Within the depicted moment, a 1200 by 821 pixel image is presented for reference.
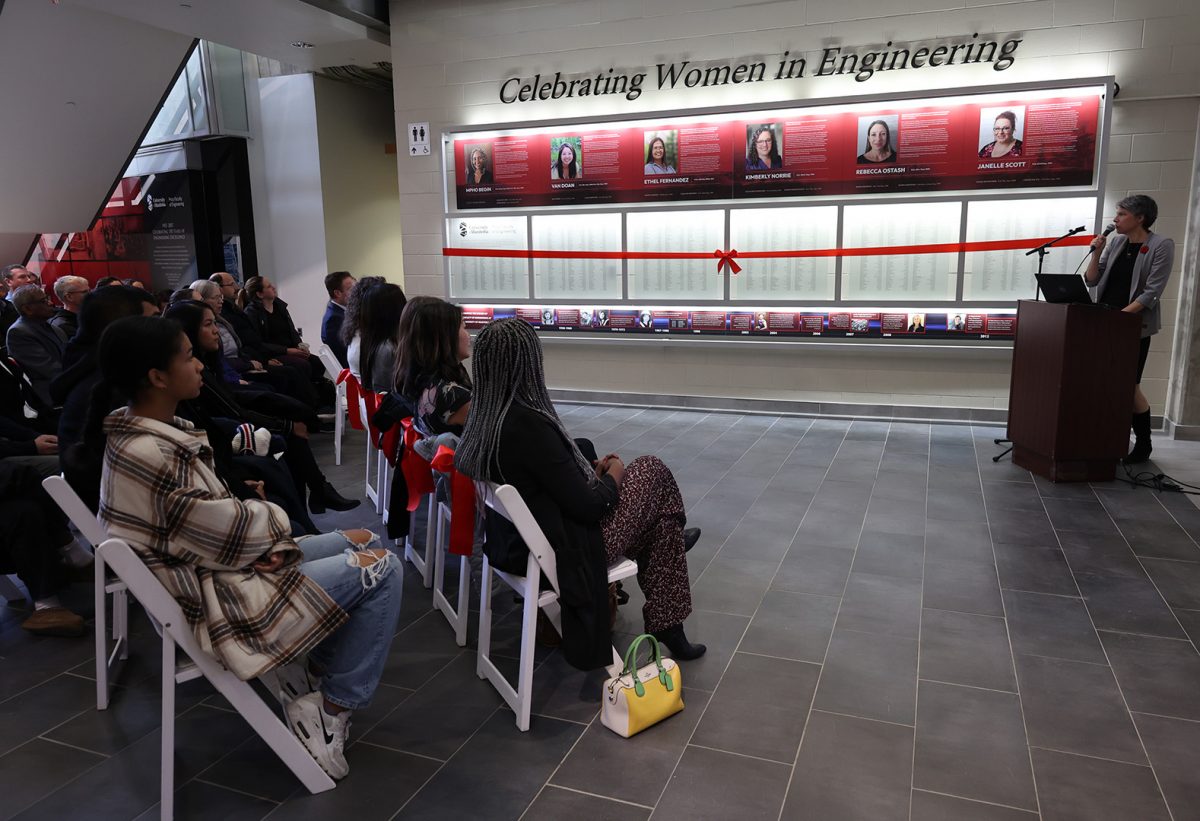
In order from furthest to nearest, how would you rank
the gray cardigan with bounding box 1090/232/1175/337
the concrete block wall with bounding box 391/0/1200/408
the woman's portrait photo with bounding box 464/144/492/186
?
the woman's portrait photo with bounding box 464/144/492/186 → the concrete block wall with bounding box 391/0/1200/408 → the gray cardigan with bounding box 1090/232/1175/337

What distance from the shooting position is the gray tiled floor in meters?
2.02

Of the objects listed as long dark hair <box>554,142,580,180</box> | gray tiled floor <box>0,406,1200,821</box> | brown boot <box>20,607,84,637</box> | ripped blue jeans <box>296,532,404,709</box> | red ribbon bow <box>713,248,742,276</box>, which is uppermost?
long dark hair <box>554,142,580,180</box>

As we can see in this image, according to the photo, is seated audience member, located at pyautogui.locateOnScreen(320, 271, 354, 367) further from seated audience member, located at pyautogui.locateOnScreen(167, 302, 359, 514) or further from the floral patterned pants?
the floral patterned pants

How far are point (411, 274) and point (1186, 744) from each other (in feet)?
22.8

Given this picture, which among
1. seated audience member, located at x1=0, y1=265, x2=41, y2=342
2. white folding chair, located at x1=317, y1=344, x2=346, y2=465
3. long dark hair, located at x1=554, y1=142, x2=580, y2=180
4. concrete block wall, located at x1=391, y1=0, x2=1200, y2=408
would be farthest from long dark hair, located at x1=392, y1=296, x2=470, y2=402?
long dark hair, located at x1=554, y1=142, x2=580, y2=180

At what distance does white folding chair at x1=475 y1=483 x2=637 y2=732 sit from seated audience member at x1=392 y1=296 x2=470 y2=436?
77 centimetres

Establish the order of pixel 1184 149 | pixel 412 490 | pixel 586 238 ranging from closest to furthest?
1. pixel 412 490
2. pixel 1184 149
3. pixel 586 238

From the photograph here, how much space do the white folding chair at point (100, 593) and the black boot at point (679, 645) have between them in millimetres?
1659

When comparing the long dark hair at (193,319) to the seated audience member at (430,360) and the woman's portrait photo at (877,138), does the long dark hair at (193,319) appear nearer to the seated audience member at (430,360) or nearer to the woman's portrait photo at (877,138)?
the seated audience member at (430,360)

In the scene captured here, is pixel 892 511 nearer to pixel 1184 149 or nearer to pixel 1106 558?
pixel 1106 558

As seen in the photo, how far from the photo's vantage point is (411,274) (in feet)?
25.7

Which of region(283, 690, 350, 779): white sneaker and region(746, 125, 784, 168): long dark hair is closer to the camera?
region(283, 690, 350, 779): white sneaker

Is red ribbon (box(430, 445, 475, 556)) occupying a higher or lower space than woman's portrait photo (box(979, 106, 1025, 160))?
lower

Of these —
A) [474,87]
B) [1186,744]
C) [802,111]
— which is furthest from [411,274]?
[1186,744]
